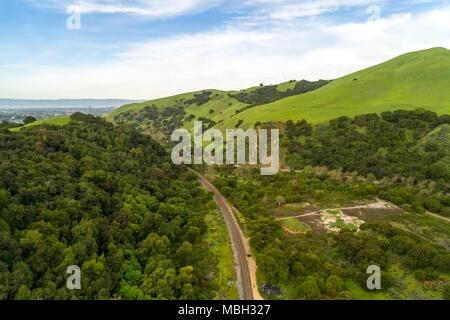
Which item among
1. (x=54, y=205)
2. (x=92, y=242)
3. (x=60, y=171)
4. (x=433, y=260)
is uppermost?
(x=60, y=171)

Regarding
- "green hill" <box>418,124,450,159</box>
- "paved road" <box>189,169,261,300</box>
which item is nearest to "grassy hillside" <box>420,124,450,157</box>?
"green hill" <box>418,124,450,159</box>

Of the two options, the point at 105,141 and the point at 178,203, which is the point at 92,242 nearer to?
the point at 178,203

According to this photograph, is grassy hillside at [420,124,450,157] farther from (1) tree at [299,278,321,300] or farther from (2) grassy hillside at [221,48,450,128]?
(1) tree at [299,278,321,300]

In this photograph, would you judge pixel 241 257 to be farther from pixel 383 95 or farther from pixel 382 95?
pixel 382 95

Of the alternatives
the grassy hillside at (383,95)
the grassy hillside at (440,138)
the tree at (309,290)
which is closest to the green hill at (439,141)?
the grassy hillside at (440,138)

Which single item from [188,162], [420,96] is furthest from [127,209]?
[420,96]
